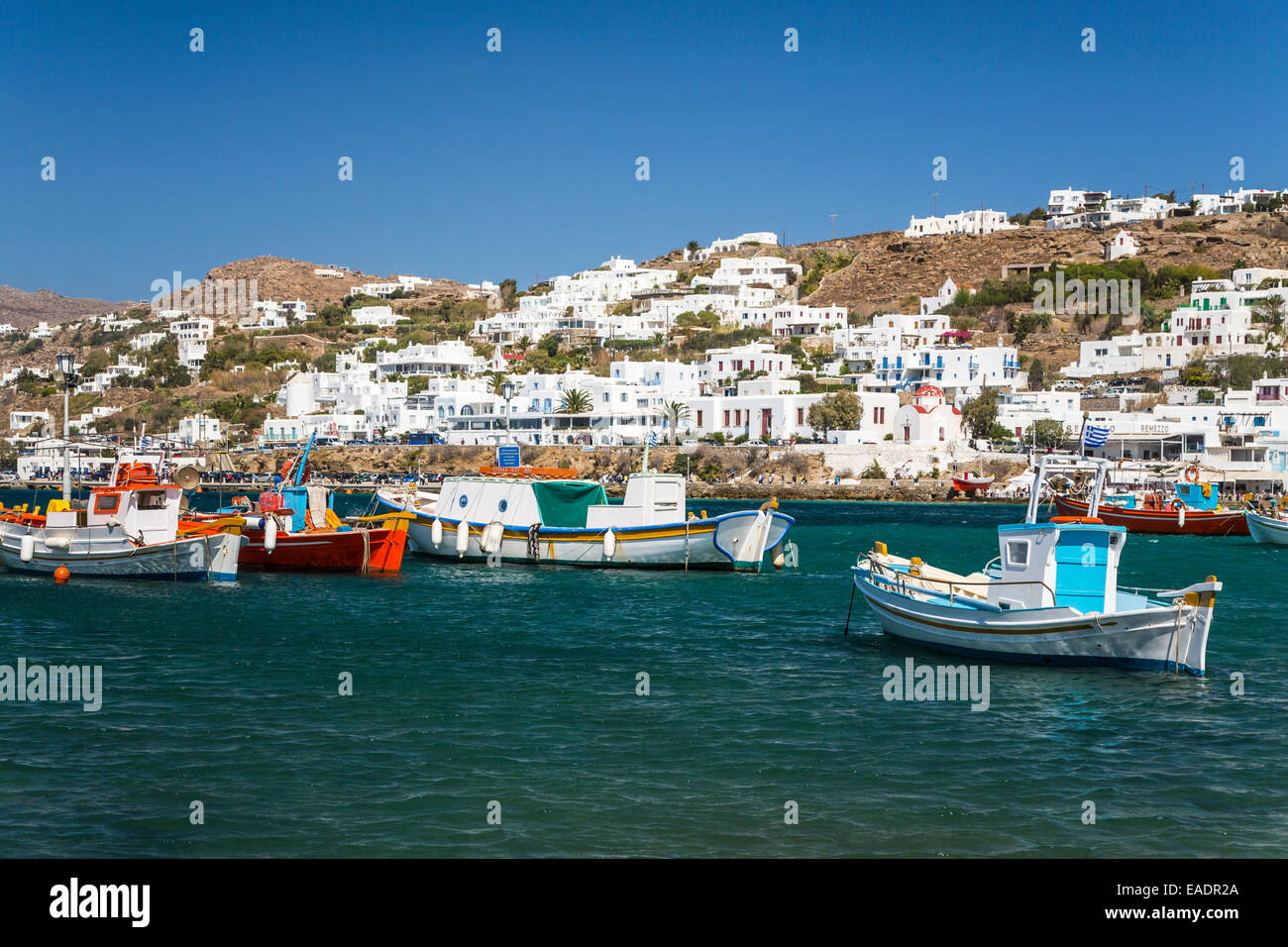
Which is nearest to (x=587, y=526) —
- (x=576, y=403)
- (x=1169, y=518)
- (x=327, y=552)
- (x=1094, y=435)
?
(x=327, y=552)

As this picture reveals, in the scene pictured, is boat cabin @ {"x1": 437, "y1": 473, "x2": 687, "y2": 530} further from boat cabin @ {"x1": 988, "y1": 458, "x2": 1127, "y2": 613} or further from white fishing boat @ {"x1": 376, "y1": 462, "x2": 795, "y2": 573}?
boat cabin @ {"x1": 988, "y1": 458, "x2": 1127, "y2": 613}

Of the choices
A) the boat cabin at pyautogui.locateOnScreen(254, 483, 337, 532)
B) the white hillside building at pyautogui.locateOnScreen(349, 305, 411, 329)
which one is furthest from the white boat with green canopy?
the white hillside building at pyautogui.locateOnScreen(349, 305, 411, 329)

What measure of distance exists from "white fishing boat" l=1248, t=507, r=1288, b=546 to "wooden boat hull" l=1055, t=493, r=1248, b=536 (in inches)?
143

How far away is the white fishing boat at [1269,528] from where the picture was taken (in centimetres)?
4697

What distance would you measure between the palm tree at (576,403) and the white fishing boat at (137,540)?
A: 59.3 meters

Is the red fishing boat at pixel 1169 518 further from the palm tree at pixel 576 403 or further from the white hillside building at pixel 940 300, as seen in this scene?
the white hillside building at pixel 940 300

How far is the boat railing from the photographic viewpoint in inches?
771

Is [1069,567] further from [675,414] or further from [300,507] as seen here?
[675,414]

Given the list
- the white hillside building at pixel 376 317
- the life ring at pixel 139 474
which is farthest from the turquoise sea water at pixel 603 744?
the white hillside building at pixel 376 317

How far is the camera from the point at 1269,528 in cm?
4747

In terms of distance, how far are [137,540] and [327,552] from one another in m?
5.20
